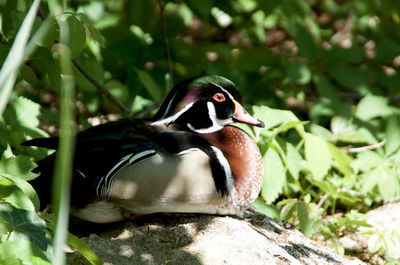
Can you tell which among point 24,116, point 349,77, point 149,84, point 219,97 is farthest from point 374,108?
point 24,116

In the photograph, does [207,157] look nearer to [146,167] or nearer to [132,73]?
[146,167]

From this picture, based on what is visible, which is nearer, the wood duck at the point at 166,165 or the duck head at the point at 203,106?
the wood duck at the point at 166,165

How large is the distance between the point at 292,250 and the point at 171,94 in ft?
2.89

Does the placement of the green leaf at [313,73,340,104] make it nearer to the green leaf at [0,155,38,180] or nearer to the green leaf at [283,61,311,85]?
the green leaf at [283,61,311,85]

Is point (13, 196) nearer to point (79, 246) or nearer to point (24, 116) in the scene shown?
point (79, 246)

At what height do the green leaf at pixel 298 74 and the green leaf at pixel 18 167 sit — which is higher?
the green leaf at pixel 18 167

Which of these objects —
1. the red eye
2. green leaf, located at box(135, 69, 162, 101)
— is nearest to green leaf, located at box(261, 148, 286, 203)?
the red eye

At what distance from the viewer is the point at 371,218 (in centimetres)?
349

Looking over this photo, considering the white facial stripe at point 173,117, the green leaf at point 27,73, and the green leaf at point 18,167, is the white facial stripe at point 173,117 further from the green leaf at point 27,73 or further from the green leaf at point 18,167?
the green leaf at point 18,167

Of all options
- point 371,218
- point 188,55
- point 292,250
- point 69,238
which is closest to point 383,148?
point 371,218

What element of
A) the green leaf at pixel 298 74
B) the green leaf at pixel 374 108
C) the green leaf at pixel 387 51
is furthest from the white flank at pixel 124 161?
the green leaf at pixel 387 51

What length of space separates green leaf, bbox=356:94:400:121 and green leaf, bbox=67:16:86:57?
7.58ft

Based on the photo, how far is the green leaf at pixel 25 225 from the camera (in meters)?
1.63

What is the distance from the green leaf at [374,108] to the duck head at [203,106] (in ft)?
4.54
